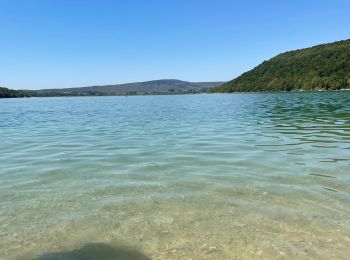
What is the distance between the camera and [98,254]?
5844mm

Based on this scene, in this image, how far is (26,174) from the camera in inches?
456

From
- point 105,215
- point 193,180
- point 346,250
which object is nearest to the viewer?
point 346,250

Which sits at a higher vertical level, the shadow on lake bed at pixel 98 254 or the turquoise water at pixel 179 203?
the shadow on lake bed at pixel 98 254

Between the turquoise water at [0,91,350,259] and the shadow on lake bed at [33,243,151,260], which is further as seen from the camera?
the turquoise water at [0,91,350,259]

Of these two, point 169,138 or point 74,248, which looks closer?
point 74,248

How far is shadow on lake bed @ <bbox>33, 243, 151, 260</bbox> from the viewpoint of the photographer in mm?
5711

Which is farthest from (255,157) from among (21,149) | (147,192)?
(21,149)

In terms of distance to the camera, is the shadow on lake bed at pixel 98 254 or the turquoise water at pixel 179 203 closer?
the shadow on lake bed at pixel 98 254

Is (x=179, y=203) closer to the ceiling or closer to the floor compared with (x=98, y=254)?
closer to the floor

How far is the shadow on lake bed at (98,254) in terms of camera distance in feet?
18.7

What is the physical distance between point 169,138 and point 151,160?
6.40 m

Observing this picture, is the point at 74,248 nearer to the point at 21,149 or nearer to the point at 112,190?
the point at 112,190

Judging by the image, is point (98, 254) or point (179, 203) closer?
point (98, 254)

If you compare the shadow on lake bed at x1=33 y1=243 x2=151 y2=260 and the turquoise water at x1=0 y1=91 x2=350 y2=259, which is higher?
the shadow on lake bed at x1=33 y1=243 x2=151 y2=260
